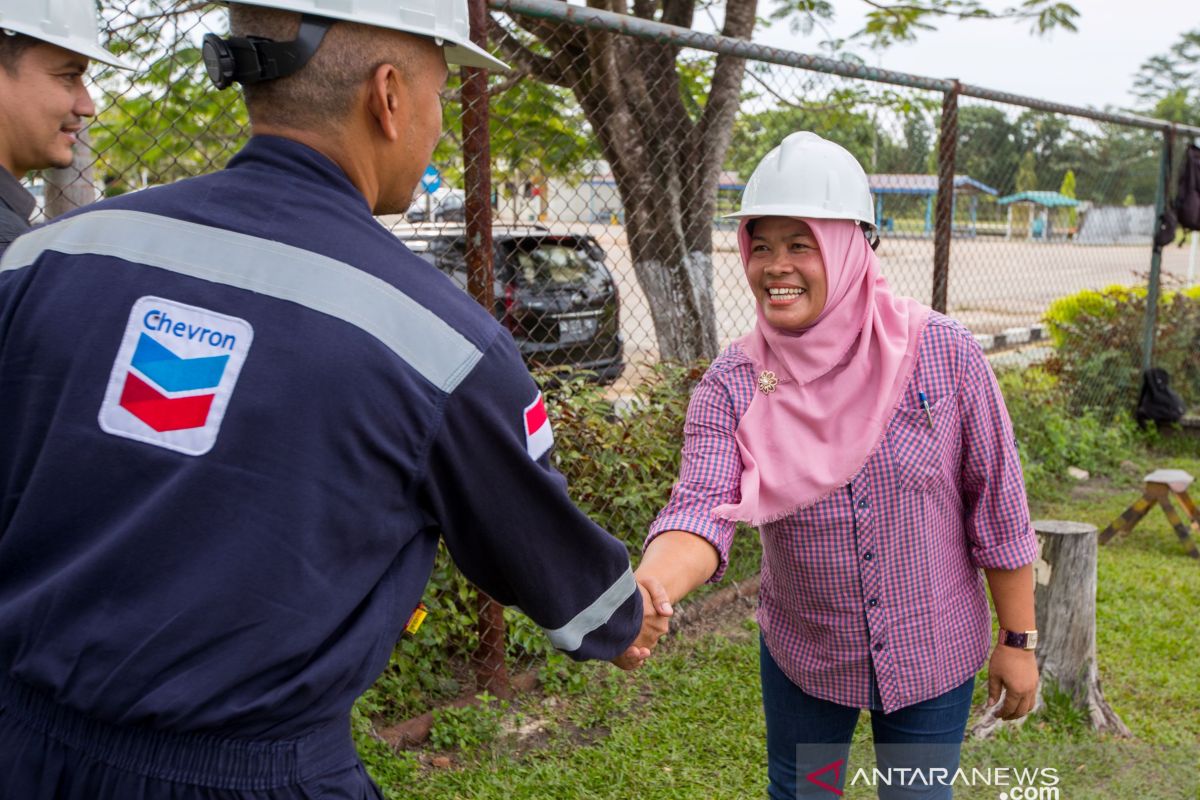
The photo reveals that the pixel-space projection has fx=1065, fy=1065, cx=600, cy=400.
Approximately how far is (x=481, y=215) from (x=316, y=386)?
253 centimetres

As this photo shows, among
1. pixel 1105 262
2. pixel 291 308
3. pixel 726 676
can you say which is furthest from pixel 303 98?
pixel 1105 262

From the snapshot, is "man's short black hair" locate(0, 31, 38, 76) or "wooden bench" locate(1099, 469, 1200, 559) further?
"wooden bench" locate(1099, 469, 1200, 559)

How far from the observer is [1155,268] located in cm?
830

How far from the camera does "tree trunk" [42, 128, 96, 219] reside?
337cm

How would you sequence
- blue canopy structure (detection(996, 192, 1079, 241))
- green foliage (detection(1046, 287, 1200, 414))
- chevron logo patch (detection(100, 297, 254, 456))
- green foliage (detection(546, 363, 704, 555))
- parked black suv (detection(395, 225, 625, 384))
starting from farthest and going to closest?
green foliage (detection(1046, 287, 1200, 414))
blue canopy structure (detection(996, 192, 1079, 241))
parked black suv (detection(395, 225, 625, 384))
green foliage (detection(546, 363, 704, 555))
chevron logo patch (detection(100, 297, 254, 456))

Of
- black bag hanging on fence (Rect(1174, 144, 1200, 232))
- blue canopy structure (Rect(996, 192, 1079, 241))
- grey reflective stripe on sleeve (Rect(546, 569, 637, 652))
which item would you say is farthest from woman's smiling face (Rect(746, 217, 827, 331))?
black bag hanging on fence (Rect(1174, 144, 1200, 232))

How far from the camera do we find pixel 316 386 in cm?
121

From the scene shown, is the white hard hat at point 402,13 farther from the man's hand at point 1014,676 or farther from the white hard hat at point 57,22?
the man's hand at point 1014,676

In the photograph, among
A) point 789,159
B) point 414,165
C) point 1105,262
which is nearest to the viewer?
point 414,165

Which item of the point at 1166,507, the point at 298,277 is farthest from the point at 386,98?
the point at 1166,507

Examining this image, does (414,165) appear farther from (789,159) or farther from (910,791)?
(910,791)

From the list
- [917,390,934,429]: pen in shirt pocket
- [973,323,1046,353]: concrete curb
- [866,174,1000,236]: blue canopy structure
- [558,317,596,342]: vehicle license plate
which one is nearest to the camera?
[917,390,934,429]: pen in shirt pocket

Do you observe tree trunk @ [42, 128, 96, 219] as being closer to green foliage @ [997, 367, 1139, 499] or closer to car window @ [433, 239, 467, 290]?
car window @ [433, 239, 467, 290]

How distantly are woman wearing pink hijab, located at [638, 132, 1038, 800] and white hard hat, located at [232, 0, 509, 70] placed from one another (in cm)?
100
